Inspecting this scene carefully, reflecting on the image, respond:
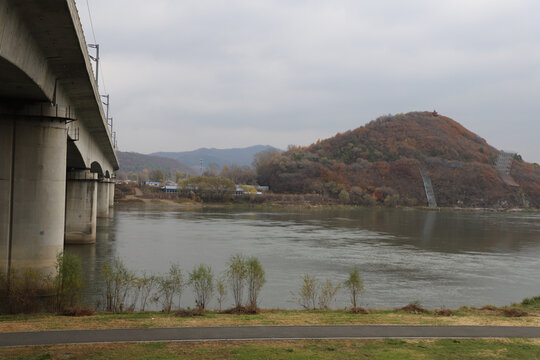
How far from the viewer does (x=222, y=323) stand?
42.4 feet

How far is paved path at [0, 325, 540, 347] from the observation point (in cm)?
1072

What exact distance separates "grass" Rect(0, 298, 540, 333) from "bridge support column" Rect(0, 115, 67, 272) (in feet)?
18.0

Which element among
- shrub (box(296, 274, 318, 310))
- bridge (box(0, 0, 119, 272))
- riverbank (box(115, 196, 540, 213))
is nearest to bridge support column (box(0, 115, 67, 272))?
bridge (box(0, 0, 119, 272))

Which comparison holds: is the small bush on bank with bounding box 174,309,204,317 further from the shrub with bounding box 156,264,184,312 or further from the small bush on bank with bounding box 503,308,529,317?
the small bush on bank with bounding box 503,308,529,317

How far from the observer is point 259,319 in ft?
44.9

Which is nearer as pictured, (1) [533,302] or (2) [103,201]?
(1) [533,302]

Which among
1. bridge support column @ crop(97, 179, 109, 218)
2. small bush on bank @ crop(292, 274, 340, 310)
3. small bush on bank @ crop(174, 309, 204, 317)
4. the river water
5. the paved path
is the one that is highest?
bridge support column @ crop(97, 179, 109, 218)

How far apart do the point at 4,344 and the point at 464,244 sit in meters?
44.9

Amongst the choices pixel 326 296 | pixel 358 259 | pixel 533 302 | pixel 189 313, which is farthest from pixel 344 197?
pixel 189 313

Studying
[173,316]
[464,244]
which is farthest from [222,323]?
[464,244]

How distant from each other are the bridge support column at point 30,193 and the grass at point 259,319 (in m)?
5.48

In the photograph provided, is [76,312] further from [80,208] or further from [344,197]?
[344,197]

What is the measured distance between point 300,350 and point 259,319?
134 inches

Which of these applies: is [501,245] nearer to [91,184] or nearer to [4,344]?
[91,184]
